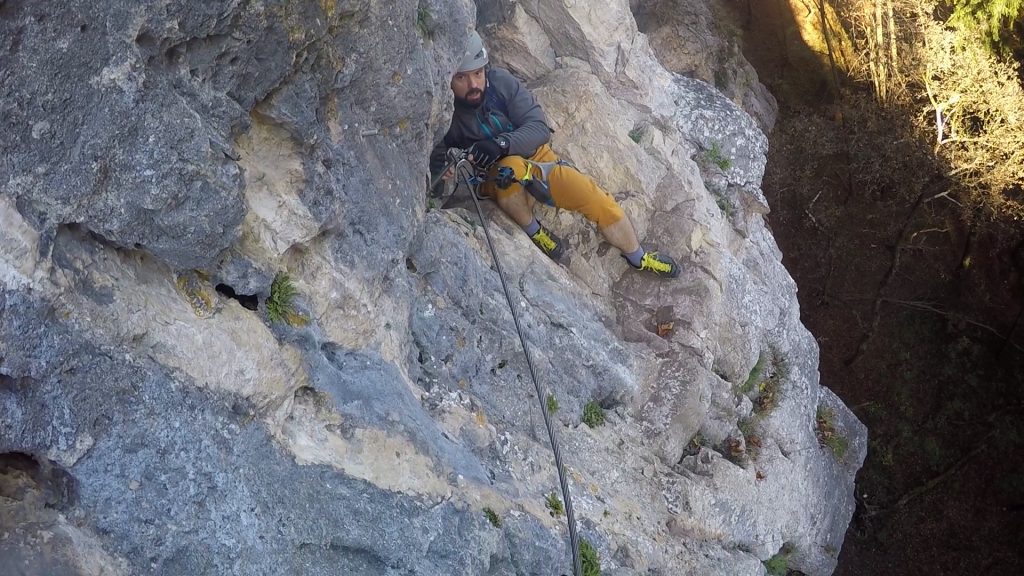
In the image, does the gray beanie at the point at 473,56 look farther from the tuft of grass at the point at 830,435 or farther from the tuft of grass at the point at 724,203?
the tuft of grass at the point at 830,435

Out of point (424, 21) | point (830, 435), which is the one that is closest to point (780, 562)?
point (830, 435)

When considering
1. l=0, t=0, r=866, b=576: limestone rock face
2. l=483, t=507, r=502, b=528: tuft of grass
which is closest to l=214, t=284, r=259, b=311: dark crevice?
l=0, t=0, r=866, b=576: limestone rock face

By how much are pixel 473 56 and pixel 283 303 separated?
2.91m

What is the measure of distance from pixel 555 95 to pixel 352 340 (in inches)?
161

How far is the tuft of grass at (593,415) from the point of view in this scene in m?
6.12

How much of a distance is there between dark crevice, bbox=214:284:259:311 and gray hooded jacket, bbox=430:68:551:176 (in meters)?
2.74

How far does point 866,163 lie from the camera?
49.3ft

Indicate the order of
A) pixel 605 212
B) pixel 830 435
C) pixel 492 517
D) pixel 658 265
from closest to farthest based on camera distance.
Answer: pixel 492 517 → pixel 605 212 → pixel 658 265 → pixel 830 435

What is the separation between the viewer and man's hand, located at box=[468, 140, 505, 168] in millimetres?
6203

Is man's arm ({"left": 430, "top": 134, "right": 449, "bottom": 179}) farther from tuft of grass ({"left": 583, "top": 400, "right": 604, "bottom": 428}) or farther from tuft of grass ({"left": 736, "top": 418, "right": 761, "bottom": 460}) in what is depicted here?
tuft of grass ({"left": 736, "top": 418, "right": 761, "bottom": 460})

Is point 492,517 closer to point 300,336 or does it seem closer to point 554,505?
point 554,505

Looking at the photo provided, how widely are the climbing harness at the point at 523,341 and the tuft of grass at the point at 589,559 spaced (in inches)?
3.4

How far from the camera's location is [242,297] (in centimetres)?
402

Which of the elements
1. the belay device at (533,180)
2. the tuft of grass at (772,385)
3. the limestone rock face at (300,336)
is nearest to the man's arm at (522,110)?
the belay device at (533,180)
